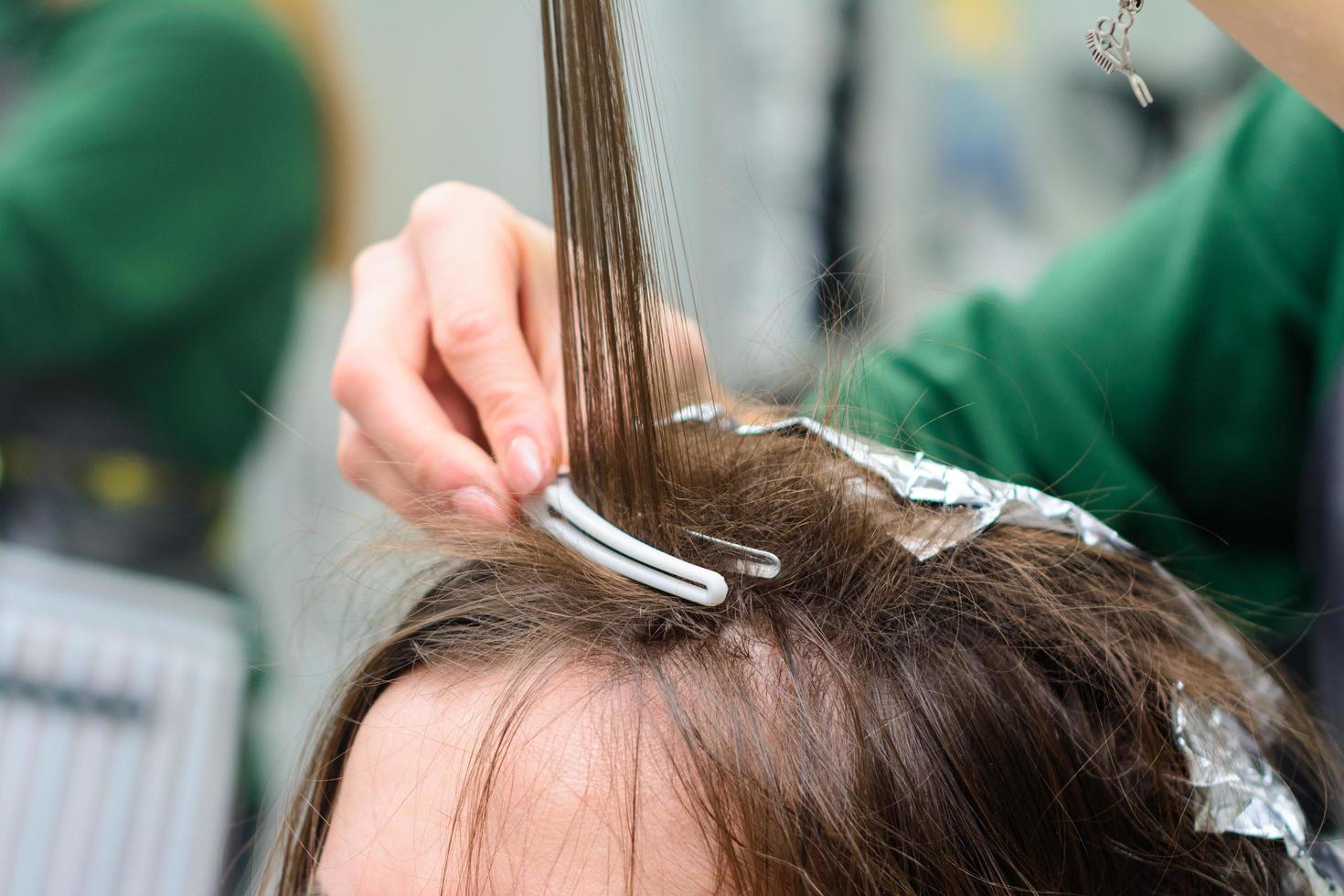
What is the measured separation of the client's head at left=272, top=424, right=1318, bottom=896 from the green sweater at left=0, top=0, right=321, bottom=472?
0.71m

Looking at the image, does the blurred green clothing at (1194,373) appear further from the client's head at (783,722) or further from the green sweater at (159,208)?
the green sweater at (159,208)

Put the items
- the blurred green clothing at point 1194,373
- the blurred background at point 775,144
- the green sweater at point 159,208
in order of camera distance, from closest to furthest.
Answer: the blurred green clothing at point 1194,373
the green sweater at point 159,208
the blurred background at point 775,144

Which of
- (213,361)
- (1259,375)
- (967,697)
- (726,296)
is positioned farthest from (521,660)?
(726,296)

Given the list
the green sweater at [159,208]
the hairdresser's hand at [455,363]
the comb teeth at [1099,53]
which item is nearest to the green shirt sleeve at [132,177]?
the green sweater at [159,208]

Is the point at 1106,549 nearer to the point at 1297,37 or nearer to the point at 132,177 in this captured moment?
the point at 1297,37

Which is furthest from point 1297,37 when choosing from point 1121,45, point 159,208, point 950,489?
point 159,208

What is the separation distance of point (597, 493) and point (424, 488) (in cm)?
11

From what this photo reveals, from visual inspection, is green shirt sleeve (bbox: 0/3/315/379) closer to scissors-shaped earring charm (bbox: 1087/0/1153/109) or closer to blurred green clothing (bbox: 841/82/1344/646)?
blurred green clothing (bbox: 841/82/1344/646)

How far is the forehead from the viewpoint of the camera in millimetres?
325

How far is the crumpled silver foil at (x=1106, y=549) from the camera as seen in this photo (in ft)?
1.30

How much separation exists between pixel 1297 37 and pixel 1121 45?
0.05m

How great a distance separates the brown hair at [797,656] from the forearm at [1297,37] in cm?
19

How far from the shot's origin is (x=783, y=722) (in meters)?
0.34

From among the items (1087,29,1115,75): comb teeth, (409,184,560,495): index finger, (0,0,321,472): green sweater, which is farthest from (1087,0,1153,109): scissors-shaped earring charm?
(0,0,321,472): green sweater
